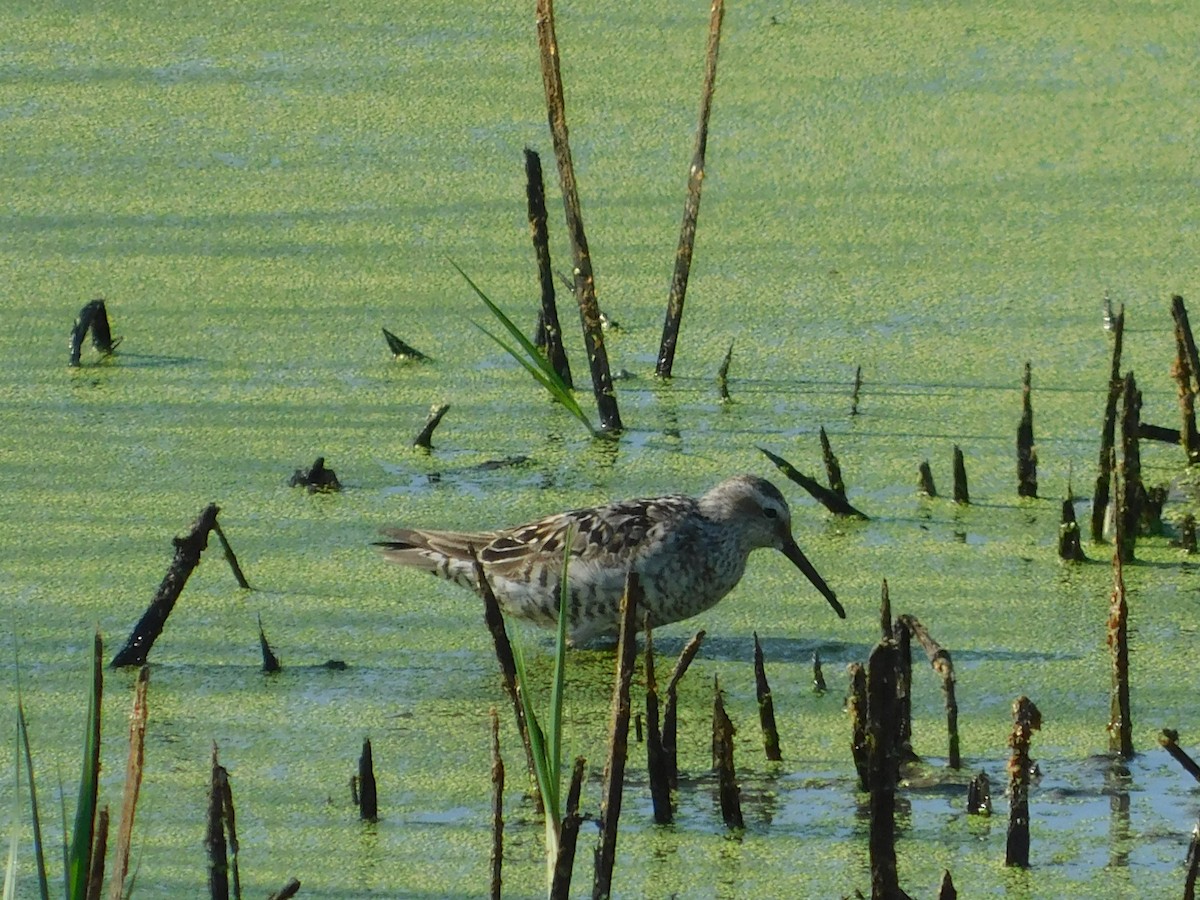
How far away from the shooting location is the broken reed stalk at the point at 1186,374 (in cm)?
510

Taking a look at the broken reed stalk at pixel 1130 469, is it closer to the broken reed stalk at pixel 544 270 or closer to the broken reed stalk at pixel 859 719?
the broken reed stalk at pixel 859 719

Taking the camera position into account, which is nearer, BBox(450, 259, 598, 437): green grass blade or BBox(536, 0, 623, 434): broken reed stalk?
BBox(450, 259, 598, 437): green grass blade

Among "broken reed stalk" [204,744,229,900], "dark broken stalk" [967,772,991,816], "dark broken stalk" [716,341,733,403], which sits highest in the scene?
"dark broken stalk" [716,341,733,403]

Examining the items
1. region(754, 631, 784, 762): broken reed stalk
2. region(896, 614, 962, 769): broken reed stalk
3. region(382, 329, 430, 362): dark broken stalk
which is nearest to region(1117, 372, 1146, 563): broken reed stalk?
region(896, 614, 962, 769): broken reed stalk

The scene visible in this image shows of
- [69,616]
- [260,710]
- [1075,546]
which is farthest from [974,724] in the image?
[69,616]

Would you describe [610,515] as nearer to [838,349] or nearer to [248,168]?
[838,349]

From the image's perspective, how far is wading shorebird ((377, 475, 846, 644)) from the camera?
4.69 metres

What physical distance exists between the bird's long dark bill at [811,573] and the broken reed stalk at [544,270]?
0.93 metres

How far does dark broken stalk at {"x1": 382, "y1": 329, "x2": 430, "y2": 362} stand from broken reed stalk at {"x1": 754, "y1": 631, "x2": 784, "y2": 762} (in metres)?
2.15

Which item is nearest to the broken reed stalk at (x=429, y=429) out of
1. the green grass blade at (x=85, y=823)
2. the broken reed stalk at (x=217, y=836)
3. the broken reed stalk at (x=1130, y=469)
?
the broken reed stalk at (x=1130, y=469)

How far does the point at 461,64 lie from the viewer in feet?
24.4

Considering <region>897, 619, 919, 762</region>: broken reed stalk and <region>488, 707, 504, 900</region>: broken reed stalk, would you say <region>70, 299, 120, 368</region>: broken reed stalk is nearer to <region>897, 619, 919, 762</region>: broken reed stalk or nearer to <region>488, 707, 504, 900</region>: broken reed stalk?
<region>897, 619, 919, 762</region>: broken reed stalk

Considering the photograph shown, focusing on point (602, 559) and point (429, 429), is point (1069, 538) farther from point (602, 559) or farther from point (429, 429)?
point (429, 429)

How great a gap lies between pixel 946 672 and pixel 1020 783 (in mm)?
297
